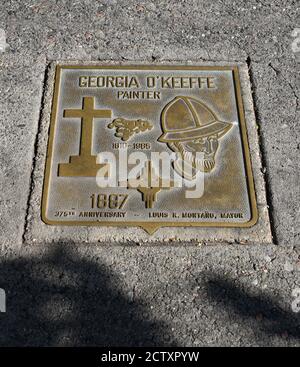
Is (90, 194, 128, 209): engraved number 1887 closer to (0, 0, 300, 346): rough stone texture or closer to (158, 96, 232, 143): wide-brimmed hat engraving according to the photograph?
(0, 0, 300, 346): rough stone texture

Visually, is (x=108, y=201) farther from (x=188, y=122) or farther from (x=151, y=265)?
(x=188, y=122)

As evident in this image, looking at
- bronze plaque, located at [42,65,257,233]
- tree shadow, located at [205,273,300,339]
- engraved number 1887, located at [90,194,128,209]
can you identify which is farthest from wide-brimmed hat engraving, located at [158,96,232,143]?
tree shadow, located at [205,273,300,339]

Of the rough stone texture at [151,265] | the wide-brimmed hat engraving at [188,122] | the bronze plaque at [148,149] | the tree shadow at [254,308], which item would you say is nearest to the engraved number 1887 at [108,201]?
the bronze plaque at [148,149]

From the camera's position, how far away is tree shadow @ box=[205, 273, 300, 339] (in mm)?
2137

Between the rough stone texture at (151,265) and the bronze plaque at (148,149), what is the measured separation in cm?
13

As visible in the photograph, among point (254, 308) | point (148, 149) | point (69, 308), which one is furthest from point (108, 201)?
point (254, 308)

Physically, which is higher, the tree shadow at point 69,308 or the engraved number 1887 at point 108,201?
the engraved number 1887 at point 108,201

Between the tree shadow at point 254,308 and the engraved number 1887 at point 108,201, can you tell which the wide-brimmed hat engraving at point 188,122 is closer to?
the engraved number 1887 at point 108,201

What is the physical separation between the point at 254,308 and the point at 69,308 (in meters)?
0.81

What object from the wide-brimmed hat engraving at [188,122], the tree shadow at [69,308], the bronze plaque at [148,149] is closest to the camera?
the tree shadow at [69,308]

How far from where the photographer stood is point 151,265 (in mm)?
2324

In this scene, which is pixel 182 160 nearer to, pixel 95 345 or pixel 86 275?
→ pixel 86 275

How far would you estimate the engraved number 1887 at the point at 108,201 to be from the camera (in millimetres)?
2469
